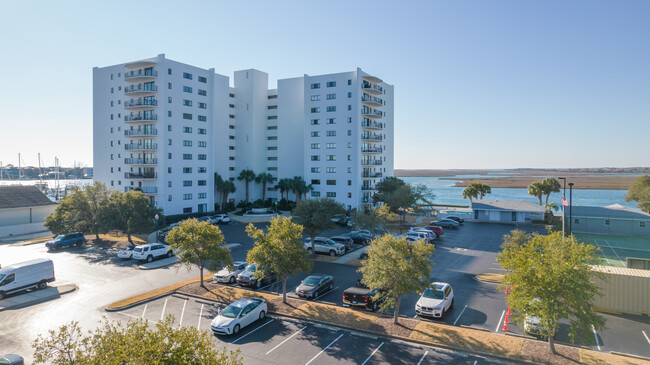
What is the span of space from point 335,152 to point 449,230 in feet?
79.0

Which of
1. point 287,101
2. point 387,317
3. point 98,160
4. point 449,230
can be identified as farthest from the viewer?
point 287,101

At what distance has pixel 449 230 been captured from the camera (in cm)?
5291

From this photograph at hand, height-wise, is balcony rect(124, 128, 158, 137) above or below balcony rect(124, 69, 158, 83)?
below

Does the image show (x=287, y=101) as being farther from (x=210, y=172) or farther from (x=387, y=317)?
(x=387, y=317)

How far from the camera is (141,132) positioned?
60.1m

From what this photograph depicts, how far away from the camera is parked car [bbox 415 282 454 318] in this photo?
20578 mm

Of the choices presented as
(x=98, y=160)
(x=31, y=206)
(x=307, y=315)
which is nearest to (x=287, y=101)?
(x=98, y=160)

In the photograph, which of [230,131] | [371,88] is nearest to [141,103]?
[230,131]

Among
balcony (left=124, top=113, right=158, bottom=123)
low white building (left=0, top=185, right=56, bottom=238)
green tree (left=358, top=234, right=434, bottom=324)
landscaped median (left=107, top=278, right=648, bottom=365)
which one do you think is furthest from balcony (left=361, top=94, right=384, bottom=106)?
low white building (left=0, top=185, right=56, bottom=238)

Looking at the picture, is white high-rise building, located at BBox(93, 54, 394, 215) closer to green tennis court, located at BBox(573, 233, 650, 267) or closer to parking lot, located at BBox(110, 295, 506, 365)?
green tennis court, located at BBox(573, 233, 650, 267)

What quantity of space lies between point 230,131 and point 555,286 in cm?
6786

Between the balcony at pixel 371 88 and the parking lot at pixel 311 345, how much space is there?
173 ft

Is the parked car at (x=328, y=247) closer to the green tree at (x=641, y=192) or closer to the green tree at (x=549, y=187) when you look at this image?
the green tree at (x=549, y=187)

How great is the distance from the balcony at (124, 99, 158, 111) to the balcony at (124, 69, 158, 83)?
10.5 feet
